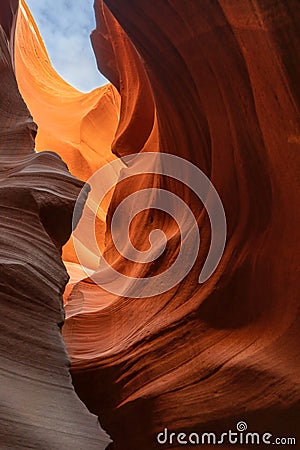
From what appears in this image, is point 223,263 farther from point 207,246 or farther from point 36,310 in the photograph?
point 36,310

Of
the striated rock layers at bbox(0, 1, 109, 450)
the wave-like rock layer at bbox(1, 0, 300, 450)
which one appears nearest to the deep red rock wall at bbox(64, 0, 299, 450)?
the wave-like rock layer at bbox(1, 0, 300, 450)

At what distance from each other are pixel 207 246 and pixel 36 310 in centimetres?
131

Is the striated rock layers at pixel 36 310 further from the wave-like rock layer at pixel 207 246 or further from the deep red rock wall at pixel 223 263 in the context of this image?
the deep red rock wall at pixel 223 263

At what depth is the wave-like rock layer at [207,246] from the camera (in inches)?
79.8

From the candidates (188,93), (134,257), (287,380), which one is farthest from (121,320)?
(188,93)

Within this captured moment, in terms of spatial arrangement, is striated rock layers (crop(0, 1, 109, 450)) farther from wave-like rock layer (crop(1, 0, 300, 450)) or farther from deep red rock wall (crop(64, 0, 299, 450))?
deep red rock wall (crop(64, 0, 299, 450))

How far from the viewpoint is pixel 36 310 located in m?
1.44

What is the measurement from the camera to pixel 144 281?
2947 millimetres

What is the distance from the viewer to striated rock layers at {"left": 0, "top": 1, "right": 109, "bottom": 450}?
3.86 ft

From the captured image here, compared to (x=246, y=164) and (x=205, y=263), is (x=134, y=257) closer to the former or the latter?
(x=205, y=263)

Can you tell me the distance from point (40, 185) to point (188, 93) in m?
1.39

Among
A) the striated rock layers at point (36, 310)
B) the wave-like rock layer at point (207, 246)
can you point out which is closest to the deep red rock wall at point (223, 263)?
the wave-like rock layer at point (207, 246)

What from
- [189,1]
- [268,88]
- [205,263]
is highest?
[189,1]

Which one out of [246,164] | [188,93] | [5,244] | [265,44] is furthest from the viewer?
[188,93]
